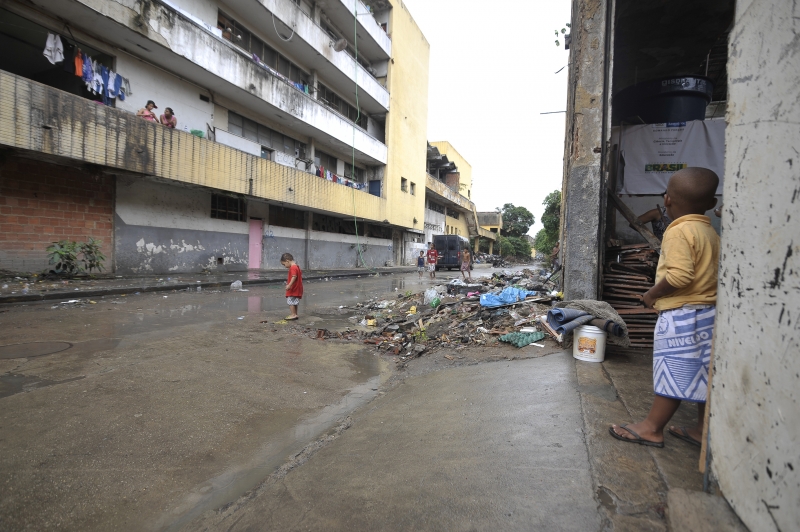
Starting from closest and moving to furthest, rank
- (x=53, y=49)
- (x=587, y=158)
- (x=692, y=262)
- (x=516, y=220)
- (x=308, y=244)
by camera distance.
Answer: (x=692, y=262)
(x=587, y=158)
(x=53, y=49)
(x=308, y=244)
(x=516, y=220)

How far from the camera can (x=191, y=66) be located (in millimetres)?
12508

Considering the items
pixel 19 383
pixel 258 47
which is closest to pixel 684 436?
pixel 19 383

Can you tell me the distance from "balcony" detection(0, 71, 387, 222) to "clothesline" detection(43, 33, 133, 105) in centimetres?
112

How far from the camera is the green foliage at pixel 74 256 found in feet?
32.6

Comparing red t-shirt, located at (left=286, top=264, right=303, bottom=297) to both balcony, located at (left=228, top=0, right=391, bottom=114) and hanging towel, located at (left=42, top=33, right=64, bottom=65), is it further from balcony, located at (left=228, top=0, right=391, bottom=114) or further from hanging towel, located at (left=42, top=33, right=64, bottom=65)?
balcony, located at (left=228, top=0, right=391, bottom=114)

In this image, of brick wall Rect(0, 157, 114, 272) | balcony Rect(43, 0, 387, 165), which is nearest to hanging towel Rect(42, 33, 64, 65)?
balcony Rect(43, 0, 387, 165)

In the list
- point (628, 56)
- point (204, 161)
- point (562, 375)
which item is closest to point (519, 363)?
point (562, 375)

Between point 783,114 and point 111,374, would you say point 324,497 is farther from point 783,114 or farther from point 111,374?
point 111,374

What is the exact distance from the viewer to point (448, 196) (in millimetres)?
38062

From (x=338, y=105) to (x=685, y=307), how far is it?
2340cm

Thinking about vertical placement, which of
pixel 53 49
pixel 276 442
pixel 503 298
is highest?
pixel 53 49

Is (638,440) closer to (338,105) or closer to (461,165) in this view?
(338,105)

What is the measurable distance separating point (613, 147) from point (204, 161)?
487 inches

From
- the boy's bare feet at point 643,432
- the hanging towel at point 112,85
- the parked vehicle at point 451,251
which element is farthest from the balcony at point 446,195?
the boy's bare feet at point 643,432
